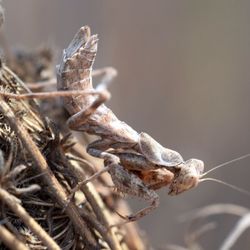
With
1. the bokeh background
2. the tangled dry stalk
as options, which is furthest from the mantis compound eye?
the bokeh background

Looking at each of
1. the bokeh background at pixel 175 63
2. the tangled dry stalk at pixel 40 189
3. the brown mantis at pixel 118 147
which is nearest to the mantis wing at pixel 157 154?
the brown mantis at pixel 118 147

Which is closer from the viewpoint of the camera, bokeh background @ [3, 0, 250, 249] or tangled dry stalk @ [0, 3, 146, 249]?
tangled dry stalk @ [0, 3, 146, 249]

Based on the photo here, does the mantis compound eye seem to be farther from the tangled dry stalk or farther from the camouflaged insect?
the tangled dry stalk

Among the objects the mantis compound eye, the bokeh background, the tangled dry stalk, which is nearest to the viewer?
the tangled dry stalk

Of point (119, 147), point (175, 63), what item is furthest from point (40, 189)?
point (175, 63)

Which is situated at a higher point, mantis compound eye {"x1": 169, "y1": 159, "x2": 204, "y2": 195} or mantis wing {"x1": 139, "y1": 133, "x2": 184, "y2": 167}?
mantis wing {"x1": 139, "y1": 133, "x2": 184, "y2": 167}

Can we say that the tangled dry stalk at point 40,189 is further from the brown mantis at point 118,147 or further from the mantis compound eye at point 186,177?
the mantis compound eye at point 186,177

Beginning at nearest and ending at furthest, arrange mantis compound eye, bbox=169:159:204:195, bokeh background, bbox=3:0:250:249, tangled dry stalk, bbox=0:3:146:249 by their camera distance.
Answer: tangled dry stalk, bbox=0:3:146:249
mantis compound eye, bbox=169:159:204:195
bokeh background, bbox=3:0:250:249

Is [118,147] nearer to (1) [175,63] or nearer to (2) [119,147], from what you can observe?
(2) [119,147]
